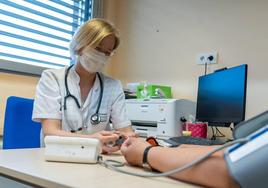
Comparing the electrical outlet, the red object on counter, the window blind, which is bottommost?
the red object on counter

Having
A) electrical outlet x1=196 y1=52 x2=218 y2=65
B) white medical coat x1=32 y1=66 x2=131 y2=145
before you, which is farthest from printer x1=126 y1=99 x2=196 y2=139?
white medical coat x1=32 y1=66 x2=131 y2=145

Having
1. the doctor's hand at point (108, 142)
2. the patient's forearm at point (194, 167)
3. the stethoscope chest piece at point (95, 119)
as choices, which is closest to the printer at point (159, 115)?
the stethoscope chest piece at point (95, 119)

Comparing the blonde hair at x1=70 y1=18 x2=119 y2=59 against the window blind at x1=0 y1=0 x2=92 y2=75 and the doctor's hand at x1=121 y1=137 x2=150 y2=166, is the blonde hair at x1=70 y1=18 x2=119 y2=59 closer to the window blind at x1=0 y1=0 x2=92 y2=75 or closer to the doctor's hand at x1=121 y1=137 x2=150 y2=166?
the doctor's hand at x1=121 y1=137 x2=150 y2=166

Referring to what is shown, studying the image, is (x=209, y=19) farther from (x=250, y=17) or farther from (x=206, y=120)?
(x=206, y=120)

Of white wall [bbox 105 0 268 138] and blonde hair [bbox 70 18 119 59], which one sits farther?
white wall [bbox 105 0 268 138]

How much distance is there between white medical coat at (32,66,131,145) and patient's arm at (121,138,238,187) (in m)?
0.72

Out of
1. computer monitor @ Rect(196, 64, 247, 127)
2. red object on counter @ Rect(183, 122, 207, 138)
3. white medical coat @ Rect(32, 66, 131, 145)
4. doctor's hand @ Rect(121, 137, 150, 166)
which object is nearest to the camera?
doctor's hand @ Rect(121, 137, 150, 166)

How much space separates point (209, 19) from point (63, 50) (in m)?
1.35

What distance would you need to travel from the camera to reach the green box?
2.41 m

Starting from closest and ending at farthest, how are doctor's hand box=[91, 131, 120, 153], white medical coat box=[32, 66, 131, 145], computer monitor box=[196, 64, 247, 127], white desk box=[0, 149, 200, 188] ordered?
white desk box=[0, 149, 200, 188], doctor's hand box=[91, 131, 120, 153], white medical coat box=[32, 66, 131, 145], computer monitor box=[196, 64, 247, 127]

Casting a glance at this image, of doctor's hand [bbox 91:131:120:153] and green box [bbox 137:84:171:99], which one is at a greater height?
green box [bbox 137:84:171:99]

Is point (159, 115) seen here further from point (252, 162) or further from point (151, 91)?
point (252, 162)

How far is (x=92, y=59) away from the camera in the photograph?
1561 mm

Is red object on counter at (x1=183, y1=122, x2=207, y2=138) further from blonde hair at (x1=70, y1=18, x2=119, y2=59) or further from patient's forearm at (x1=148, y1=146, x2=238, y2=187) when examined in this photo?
patient's forearm at (x1=148, y1=146, x2=238, y2=187)
